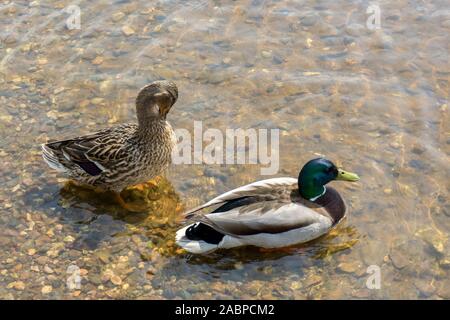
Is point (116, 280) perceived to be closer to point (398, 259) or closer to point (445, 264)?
point (398, 259)

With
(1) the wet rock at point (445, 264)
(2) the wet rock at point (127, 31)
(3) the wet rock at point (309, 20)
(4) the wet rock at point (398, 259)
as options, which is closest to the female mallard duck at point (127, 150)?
(4) the wet rock at point (398, 259)

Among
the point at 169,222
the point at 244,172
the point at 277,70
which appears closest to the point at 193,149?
the point at 244,172

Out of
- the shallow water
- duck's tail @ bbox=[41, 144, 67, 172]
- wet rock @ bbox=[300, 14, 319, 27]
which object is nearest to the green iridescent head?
the shallow water

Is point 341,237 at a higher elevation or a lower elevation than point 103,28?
lower

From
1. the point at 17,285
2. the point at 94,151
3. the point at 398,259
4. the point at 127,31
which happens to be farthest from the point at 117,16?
the point at 398,259

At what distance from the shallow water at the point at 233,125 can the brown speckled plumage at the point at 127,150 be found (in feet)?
1.37

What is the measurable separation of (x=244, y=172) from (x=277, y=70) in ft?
7.02

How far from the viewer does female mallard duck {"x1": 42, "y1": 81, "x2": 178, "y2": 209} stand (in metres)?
6.86

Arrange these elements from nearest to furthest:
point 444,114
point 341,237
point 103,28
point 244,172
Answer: point 341,237
point 244,172
point 444,114
point 103,28

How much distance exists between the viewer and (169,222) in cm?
698

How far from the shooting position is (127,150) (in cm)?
687

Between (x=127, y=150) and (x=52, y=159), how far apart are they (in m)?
0.91

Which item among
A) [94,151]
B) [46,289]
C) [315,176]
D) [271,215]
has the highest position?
[94,151]

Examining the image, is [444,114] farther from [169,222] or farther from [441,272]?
[169,222]
